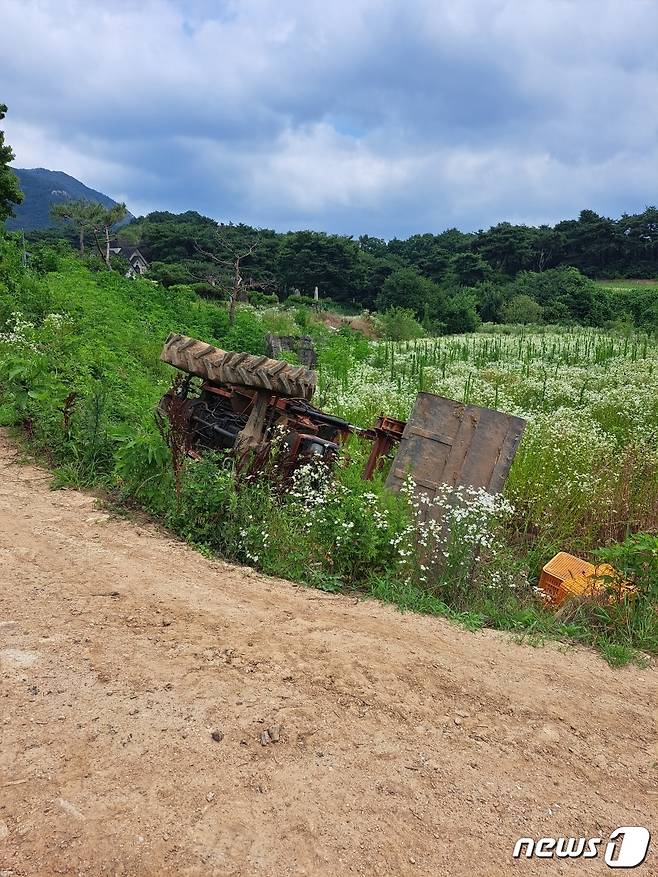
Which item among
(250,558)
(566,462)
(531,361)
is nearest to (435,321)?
(531,361)

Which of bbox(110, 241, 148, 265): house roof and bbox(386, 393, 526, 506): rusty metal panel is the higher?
bbox(110, 241, 148, 265): house roof

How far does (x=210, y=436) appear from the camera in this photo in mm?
6551

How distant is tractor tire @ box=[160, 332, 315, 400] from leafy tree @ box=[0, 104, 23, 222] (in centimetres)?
1702

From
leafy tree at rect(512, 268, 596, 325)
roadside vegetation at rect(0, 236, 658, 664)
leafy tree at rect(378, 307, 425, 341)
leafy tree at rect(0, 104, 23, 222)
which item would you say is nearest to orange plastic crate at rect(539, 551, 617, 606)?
roadside vegetation at rect(0, 236, 658, 664)

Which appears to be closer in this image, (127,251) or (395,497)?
(395,497)

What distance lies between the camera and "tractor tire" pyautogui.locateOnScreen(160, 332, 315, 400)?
5.94 metres

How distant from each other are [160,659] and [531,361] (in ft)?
48.6

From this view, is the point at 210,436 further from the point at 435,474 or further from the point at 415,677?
the point at 415,677

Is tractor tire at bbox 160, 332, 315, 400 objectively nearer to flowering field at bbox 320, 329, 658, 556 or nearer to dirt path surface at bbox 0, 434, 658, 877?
dirt path surface at bbox 0, 434, 658, 877

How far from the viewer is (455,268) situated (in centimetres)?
5447

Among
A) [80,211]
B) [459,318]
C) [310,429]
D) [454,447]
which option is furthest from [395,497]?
[80,211]

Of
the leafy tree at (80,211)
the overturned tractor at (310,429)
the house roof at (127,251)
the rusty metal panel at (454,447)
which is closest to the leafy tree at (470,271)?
the house roof at (127,251)

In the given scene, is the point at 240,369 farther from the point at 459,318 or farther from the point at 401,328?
the point at 459,318

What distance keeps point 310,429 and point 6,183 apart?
19.1 m
